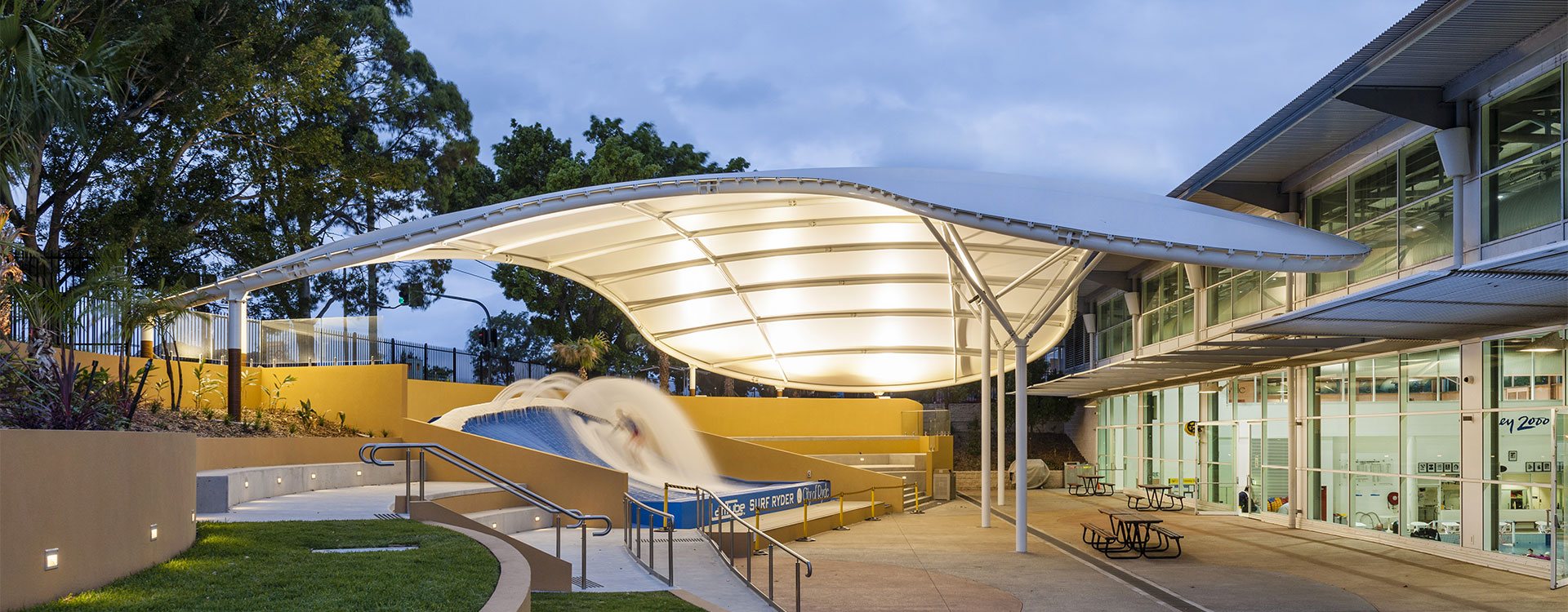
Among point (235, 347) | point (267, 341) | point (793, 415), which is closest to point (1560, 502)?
point (235, 347)

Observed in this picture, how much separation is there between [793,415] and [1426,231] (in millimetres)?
23692

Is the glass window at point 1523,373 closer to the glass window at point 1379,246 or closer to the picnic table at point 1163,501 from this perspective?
the glass window at point 1379,246

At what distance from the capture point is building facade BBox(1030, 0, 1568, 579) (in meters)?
13.2

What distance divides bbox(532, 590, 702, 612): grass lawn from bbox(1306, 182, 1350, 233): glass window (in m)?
14.4

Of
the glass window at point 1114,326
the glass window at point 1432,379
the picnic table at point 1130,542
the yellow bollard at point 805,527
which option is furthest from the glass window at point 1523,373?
the glass window at point 1114,326

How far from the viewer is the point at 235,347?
20328 millimetres

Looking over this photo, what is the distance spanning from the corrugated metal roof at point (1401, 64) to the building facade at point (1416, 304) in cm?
4

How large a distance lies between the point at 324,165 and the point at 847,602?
27.6m

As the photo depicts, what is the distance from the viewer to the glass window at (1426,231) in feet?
50.3

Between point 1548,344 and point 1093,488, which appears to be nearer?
point 1548,344

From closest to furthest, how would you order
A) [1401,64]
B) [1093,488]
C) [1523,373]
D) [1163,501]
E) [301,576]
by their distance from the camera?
[301,576]
[1401,64]
[1523,373]
[1163,501]
[1093,488]

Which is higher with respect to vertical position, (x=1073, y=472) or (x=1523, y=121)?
(x=1523, y=121)

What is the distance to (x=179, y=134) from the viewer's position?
96.3 ft

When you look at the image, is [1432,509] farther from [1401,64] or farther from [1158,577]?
[1401,64]
